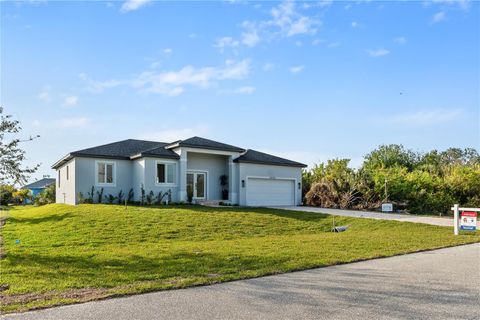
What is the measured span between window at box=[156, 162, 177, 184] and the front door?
4.41ft

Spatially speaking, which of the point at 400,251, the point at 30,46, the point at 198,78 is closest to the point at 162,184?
the point at 198,78

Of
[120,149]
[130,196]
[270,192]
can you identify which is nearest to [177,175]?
[130,196]

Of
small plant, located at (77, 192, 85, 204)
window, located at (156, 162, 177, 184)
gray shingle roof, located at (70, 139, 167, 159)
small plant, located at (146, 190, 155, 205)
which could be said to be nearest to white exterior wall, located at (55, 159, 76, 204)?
small plant, located at (77, 192, 85, 204)

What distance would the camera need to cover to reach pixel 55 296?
226 inches

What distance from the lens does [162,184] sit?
23922 millimetres

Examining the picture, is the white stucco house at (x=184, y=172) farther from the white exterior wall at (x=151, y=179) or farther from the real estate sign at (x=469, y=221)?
the real estate sign at (x=469, y=221)

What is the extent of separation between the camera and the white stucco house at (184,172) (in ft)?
76.6

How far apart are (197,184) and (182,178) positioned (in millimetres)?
1999

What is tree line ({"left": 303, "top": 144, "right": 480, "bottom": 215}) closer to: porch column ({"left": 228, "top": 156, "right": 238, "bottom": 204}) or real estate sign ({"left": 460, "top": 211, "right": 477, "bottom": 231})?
porch column ({"left": 228, "top": 156, "right": 238, "bottom": 204})

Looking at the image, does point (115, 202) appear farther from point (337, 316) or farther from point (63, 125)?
point (337, 316)

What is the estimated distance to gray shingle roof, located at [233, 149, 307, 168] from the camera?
2636 cm

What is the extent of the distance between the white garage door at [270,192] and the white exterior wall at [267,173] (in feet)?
1.08

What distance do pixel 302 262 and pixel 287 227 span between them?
809cm

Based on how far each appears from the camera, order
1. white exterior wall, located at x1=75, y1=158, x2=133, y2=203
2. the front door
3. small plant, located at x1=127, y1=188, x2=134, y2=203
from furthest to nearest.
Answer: the front door
small plant, located at x1=127, y1=188, x2=134, y2=203
white exterior wall, located at x1=75, y1=158, x2=133, y2=203
